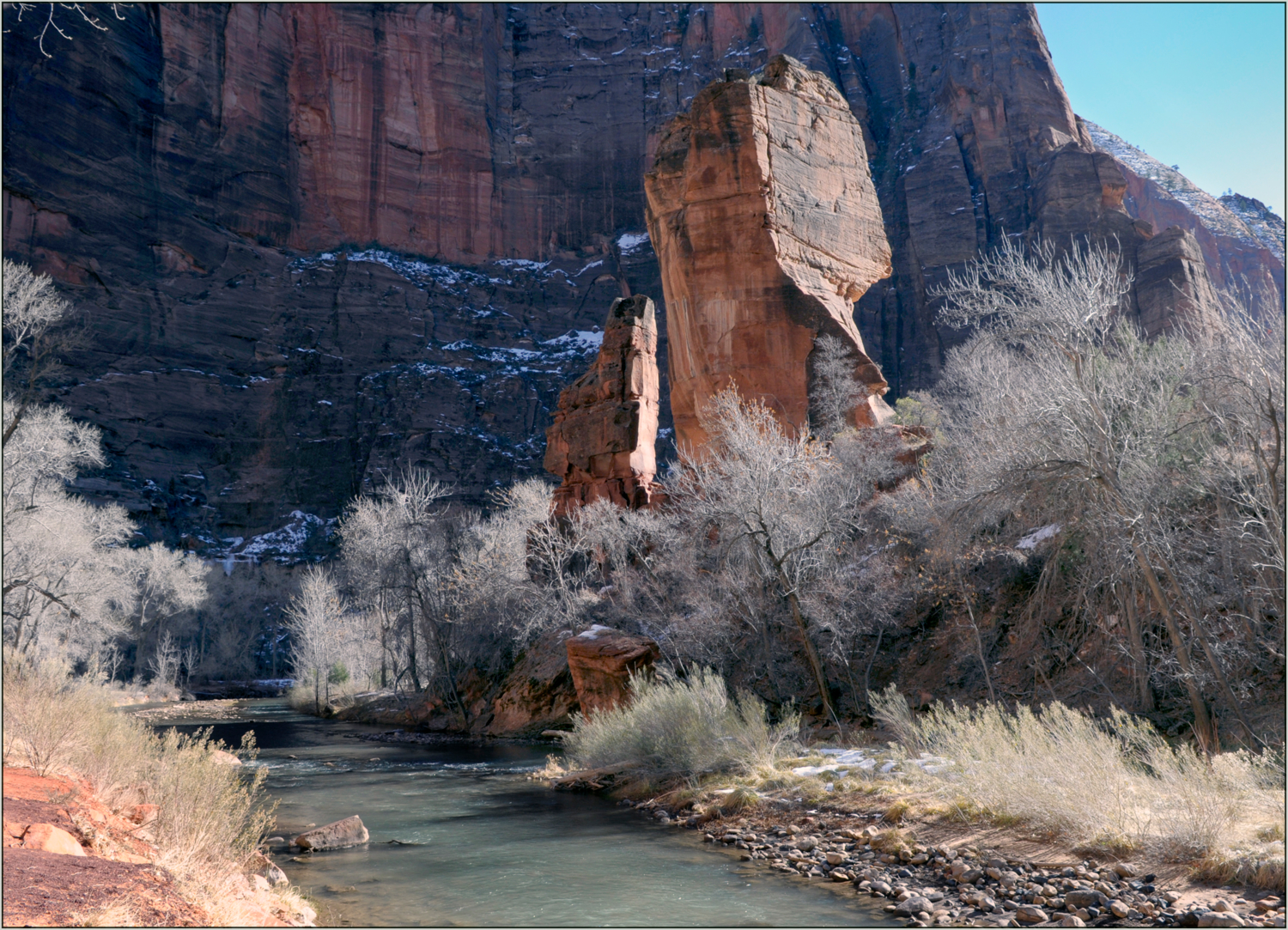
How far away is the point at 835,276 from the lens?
29.8m

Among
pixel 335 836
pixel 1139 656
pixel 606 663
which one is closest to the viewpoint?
pixel 335 836

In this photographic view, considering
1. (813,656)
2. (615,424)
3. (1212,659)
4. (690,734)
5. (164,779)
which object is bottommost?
(690,734)

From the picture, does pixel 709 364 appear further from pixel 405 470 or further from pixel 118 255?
pixel 118 255

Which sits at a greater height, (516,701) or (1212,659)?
(1212,659)

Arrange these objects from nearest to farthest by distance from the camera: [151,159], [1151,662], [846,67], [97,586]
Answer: [1151,662] → [97,586] → [151,159] → [846,67]

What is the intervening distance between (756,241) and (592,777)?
18.0m

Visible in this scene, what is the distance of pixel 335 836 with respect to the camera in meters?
12.0

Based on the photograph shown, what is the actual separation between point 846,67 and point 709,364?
77.1 meters

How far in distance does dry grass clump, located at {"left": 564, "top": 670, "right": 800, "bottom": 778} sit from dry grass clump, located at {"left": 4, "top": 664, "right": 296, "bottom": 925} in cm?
757

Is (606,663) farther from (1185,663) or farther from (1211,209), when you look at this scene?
(1211,209)

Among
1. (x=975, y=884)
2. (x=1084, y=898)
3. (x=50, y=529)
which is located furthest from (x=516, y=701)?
(x=1084, y=898)

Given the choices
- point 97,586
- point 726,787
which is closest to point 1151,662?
point 726,787

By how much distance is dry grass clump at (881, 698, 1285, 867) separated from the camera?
7.85 m

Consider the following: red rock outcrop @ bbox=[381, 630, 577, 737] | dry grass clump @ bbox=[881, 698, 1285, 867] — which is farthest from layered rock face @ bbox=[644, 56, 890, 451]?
dry grass clump @ bbox=[881, 698, 1285, 867]
